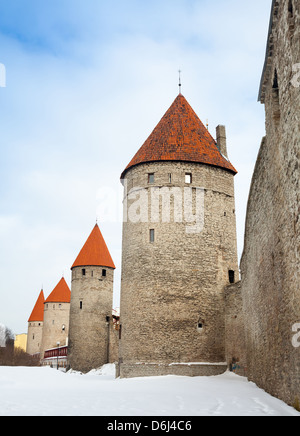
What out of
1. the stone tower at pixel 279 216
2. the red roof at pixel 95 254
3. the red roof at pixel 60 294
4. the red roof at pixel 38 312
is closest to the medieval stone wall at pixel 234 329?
the stone tower at pixel 279 216

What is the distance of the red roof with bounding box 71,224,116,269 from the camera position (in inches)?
1212

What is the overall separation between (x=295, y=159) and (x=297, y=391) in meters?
3.19

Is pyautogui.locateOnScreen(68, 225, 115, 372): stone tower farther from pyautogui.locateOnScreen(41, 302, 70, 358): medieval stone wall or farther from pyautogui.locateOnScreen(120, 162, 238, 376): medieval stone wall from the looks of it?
pyautogui.locateOnScreen(41, 302, 70, 358): medieval stone wall

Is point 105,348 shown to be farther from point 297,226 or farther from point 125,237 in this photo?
point 297,226

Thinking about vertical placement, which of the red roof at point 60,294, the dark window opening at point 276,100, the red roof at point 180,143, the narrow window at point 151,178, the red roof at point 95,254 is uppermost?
the red roof at point 180,143

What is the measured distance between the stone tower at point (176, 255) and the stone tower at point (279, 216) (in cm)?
579

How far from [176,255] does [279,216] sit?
9634 millimetres

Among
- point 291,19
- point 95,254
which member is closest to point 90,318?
point 95,254

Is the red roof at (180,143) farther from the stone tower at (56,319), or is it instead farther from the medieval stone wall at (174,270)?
the stone tower at (56,319)

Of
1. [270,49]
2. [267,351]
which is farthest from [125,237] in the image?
[270,49]

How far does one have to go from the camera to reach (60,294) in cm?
4303

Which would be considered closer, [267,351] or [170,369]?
[267,351]

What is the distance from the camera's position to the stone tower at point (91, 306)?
28.1m

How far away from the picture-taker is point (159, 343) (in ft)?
53.2
